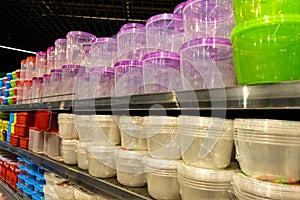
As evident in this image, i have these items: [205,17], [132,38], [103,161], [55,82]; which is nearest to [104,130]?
[103,161]

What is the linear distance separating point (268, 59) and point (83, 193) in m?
1.27

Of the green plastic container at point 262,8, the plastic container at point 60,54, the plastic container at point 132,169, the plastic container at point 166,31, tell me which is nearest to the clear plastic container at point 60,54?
the plastic container at point 60,54

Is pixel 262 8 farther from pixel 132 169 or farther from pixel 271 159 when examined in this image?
pixel 132 169

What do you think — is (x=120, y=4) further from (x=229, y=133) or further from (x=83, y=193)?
(x=229, y=133)

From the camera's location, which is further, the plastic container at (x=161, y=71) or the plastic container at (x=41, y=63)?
the plastic container at (x=41, y=63)

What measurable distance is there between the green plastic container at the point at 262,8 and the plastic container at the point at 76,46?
60.6 inches

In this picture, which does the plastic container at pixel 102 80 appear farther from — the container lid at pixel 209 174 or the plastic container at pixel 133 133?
the container lid at pixel 209 174

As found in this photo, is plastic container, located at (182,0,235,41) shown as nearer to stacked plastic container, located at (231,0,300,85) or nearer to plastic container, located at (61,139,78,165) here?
stacked plastic container, located at (231,0,300,85)

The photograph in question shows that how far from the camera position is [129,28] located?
155cm

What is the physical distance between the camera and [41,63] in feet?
8.87

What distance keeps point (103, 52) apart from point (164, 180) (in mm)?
1090

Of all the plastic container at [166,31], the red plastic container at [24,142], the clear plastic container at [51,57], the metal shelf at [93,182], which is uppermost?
the clear plastic container at [51,57]

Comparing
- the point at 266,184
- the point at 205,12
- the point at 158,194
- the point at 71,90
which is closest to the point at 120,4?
the point at 71,90

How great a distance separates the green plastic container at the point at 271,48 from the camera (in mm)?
686
